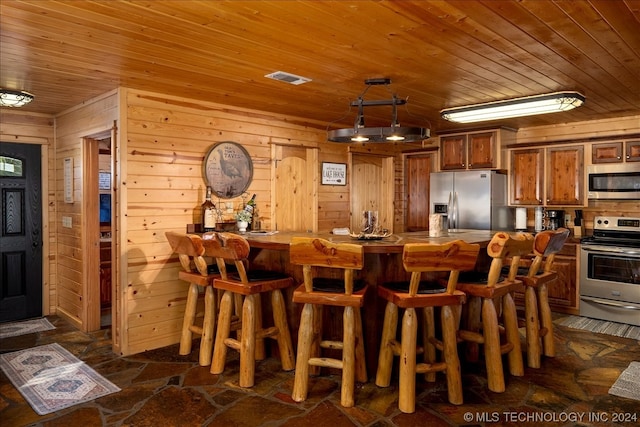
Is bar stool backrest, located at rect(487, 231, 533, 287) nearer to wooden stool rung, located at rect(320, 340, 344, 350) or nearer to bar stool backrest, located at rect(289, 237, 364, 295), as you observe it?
bar stool backrest, located at rect(289, 237, 364, 295)

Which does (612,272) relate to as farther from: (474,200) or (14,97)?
(14,97)

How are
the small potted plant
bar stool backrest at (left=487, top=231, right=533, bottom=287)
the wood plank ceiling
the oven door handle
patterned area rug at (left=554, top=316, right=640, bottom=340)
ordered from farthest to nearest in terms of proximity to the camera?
1. the oven door handle
2. patterned area rug at (left=554, top=316, right=640, bottom=340)
3. the small potted plant
4. bar stool backrest at (left=487, top=231, right=533, bottom=287)
5. the wood plank ceiling

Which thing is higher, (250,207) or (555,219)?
(250,207)

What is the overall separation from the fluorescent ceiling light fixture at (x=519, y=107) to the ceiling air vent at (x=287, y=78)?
188 centimetres

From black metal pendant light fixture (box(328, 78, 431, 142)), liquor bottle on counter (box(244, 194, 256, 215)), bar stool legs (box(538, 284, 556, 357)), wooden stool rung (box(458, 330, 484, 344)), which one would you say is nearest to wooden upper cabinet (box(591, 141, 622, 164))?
Answer: bar stool legs (box(538, 284, 556, 357))

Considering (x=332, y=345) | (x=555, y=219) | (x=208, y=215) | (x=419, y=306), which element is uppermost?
(x=208, y=215)

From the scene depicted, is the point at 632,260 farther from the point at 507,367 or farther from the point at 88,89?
the point at 88,89

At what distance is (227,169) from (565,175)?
412 centimetres

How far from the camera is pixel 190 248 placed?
3613 millimetres

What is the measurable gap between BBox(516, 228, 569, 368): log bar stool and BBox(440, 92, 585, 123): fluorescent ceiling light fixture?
4.24 ft

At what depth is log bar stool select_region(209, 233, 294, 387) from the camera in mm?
3342

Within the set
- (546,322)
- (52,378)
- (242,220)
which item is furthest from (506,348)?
(52,378)

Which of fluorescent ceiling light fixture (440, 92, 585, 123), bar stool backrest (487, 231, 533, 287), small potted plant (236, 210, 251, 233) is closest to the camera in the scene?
bar stool backrest (487, 231, 533, 287)

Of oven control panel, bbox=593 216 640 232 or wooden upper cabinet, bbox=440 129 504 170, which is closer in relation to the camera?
oven control panel, bbox=593 216 640 232
